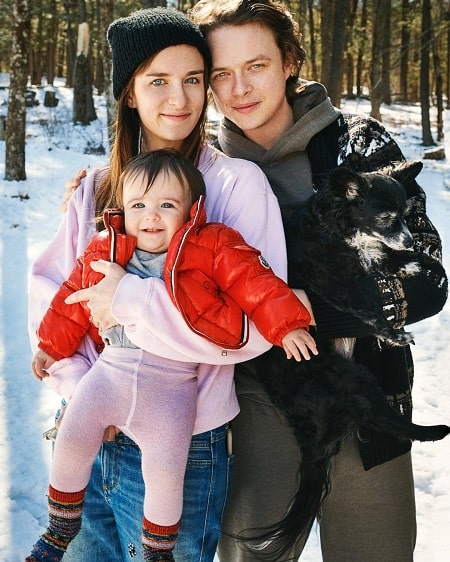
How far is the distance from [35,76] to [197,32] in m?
38.4

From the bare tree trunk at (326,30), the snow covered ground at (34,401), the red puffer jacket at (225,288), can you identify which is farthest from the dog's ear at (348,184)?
the bare tree trunk at (326,30)

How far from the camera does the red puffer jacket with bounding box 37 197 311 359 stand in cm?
211

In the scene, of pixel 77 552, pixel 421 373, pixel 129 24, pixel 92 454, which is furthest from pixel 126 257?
pixel 421 373

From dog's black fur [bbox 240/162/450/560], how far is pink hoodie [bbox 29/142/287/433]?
17cm

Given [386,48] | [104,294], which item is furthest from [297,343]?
[386,48]

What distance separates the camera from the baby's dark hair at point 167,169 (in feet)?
7.72

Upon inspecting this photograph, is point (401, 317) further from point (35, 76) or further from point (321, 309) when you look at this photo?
point (35, 76)

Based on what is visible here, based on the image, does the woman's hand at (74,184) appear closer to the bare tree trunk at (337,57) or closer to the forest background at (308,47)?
the forest background at (308,47)

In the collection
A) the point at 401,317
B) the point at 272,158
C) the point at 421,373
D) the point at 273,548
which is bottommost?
the point at 421,373

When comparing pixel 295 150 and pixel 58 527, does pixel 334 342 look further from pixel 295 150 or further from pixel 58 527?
pixel 58 527

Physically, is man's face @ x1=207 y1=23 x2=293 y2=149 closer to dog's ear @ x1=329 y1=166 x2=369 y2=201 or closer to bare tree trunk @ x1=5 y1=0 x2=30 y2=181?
dog's ear @ x1=329 y1=166 x2=369 y2=201

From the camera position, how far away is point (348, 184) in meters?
2.41

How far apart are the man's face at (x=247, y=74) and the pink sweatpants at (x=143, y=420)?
1099 millimetres

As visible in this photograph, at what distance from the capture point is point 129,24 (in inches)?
96.2
